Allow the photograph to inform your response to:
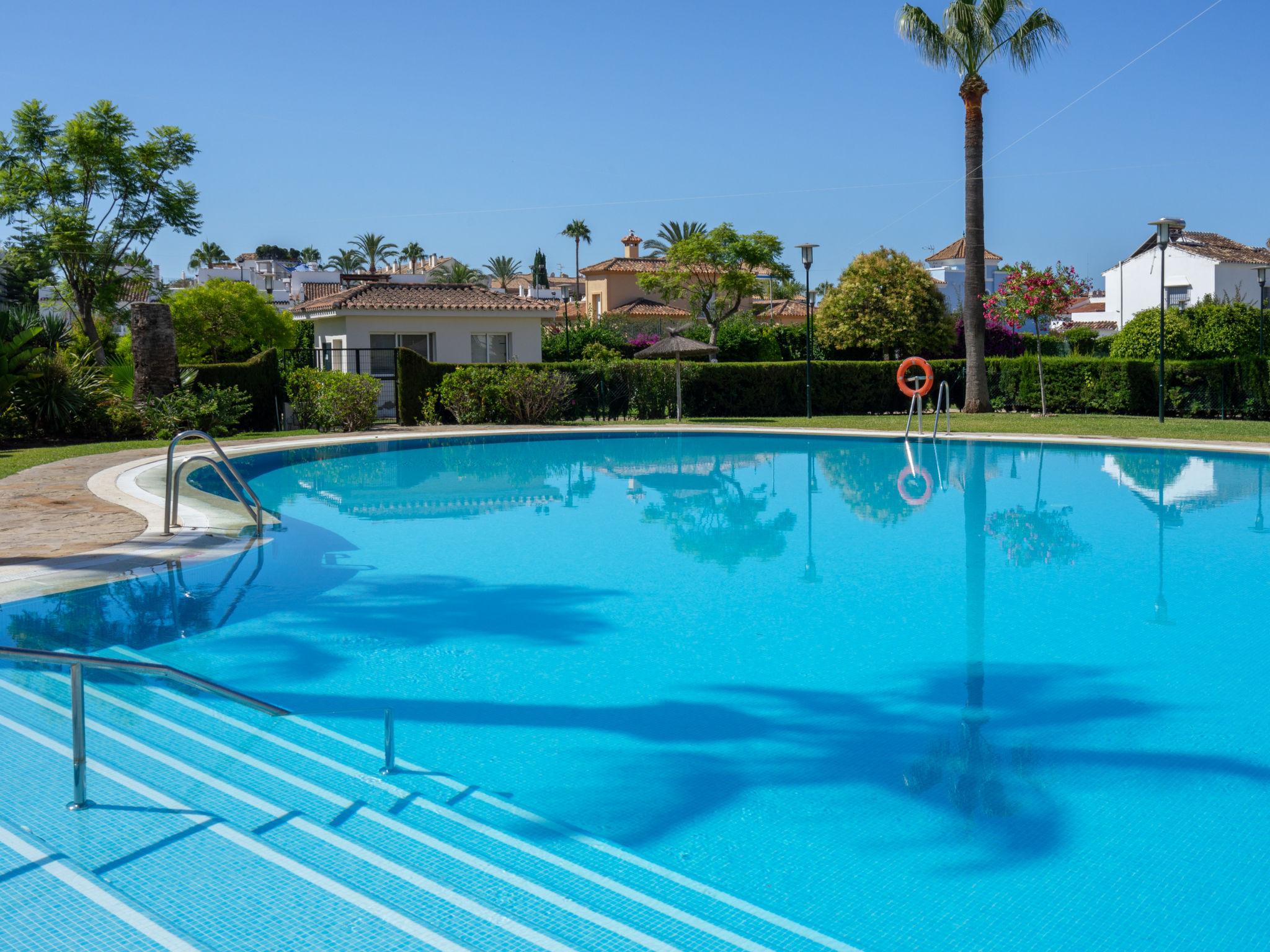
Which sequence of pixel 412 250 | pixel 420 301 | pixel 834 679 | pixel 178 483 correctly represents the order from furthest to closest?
pixel 412 250 < pixel 420 301 < pixel 178 483 < pixel 834 679

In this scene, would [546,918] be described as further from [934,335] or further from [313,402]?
[934,335]

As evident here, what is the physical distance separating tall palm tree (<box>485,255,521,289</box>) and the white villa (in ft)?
203

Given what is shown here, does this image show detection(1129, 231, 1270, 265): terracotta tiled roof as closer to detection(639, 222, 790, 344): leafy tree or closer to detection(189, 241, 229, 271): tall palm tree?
detection(639, 222, 790, 344): leafy tree

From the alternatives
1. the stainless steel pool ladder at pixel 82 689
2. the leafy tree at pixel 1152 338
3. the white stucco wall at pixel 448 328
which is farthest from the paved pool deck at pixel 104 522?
the white stucco wall at pixel 448 328

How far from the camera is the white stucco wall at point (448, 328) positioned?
28.6 metres

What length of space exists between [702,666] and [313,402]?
1768cm

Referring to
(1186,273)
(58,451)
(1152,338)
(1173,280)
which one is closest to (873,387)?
(1152,338)

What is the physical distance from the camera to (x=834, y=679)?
6.31 metres

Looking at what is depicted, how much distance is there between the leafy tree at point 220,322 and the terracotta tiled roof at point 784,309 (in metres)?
26.4

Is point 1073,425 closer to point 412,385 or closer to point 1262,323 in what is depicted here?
point 1262,323

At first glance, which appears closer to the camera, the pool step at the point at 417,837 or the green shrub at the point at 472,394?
the pool step at the point at 417,837

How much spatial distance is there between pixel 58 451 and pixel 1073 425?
19.5 metres

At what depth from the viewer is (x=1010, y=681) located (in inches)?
247

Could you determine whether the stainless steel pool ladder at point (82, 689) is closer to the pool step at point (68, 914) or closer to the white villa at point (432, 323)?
the pool step at point (68, 914)
